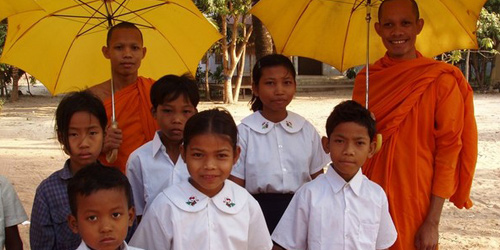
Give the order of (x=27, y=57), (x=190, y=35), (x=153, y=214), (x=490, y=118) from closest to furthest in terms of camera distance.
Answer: (x=153, y=214)
(x=27, y=57)
(x=190, y=35)
(x=490, y=118)

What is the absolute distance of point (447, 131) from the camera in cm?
263

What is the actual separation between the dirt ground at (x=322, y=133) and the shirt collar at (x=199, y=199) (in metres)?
1.63

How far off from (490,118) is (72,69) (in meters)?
11.6

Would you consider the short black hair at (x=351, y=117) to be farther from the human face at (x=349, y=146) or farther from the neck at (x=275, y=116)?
the neck at (x=275, y=116)

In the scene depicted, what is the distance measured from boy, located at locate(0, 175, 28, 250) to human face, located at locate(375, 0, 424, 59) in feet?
6.85

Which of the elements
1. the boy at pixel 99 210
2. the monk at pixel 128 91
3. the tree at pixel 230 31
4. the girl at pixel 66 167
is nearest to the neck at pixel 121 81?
the monk at pixel 128 91

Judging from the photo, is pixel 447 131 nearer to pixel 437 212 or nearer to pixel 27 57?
pixel 437 212

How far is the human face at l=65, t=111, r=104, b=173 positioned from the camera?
2.39 meters

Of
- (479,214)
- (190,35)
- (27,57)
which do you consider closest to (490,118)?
(479,214)

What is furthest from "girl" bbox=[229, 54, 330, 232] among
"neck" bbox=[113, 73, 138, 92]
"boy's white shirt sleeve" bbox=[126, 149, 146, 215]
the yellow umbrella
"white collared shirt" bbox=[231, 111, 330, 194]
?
the yellow umbrella

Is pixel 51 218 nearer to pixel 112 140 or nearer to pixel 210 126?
pixel 112 140

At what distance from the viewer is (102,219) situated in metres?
1.96

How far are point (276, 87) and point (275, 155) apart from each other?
1.22 ft

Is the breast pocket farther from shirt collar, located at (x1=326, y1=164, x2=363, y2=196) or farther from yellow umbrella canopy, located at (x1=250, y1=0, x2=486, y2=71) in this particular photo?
yellow umbrella canopy, located at (x1=250, y1=0, x2=486, y2=71)
